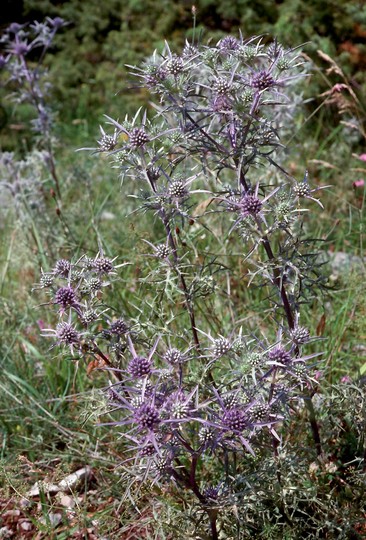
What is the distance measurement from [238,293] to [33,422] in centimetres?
119

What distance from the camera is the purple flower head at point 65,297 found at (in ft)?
6.55

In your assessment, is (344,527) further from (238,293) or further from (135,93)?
(135,93)

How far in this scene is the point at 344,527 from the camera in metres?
2.05

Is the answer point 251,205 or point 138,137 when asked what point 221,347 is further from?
point 138,137

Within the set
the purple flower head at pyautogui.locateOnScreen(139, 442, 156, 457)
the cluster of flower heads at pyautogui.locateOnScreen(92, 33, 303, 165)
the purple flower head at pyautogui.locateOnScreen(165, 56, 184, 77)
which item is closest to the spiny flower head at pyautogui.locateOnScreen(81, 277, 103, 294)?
the cluster of flower heads at pyautogui.locateOnScreen(92, 33, 303, 165)

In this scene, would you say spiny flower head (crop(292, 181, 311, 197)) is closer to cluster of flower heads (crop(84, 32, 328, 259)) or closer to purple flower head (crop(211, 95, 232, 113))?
cluster of flower heads (crop(84, 32, 328, 259))

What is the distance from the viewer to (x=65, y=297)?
2.00m

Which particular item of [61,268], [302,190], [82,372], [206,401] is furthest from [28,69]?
[206,401]

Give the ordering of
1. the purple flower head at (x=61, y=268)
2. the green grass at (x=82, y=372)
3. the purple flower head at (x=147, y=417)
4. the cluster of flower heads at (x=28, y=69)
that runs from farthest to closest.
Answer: the cluster of flower heads at (x=28, y=69) → the green grass at (x=82, y=372) → the purple flower head at (x=61, y=268) → the purple flower head at (x=147, y=417)

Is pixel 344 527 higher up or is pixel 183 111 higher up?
pixel 183 111

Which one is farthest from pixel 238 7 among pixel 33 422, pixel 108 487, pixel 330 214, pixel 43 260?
pixel 108 487

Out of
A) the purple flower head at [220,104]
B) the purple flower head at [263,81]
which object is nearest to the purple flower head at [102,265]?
the purple flower head at [220,104]

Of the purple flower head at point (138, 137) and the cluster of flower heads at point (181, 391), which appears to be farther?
the purple flower head at point (138, 137)

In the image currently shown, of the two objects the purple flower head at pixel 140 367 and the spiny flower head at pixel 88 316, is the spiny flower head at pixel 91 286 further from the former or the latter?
the purple flower head at pixel 140 367
